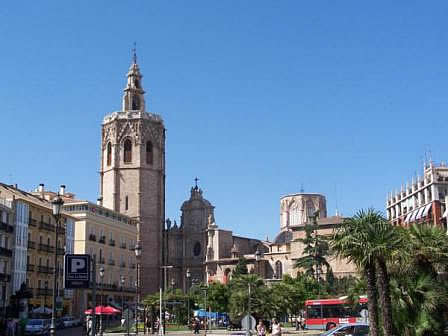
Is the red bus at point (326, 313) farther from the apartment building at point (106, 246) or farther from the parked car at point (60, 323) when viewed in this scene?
the apartment building at point (106, 246)

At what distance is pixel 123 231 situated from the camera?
88125mm

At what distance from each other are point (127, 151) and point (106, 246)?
2319 cm

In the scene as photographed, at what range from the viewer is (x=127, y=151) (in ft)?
331

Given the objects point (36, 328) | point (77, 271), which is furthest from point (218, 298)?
point (77, 271)

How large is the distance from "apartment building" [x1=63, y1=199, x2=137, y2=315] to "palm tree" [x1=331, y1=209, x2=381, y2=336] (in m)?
47.7

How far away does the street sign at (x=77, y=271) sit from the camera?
22.3 m

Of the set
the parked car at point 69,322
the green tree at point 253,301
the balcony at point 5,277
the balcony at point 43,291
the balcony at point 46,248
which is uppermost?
the balcony at point 46,248

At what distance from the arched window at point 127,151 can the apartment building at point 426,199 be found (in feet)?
131

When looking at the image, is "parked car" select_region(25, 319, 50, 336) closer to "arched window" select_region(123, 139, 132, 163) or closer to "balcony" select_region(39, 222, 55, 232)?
"balcony" select_region(39, 222, 55, 232)

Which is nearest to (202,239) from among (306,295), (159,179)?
(159,179)

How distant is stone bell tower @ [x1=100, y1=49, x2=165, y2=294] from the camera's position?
98.1 meters

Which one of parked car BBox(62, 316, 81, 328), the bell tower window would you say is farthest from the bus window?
the bell tower window


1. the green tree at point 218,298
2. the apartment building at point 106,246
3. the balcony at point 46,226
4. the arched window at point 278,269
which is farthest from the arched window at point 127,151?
the green tree at point 218,298

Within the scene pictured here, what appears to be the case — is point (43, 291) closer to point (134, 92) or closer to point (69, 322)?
point (69, 322)
